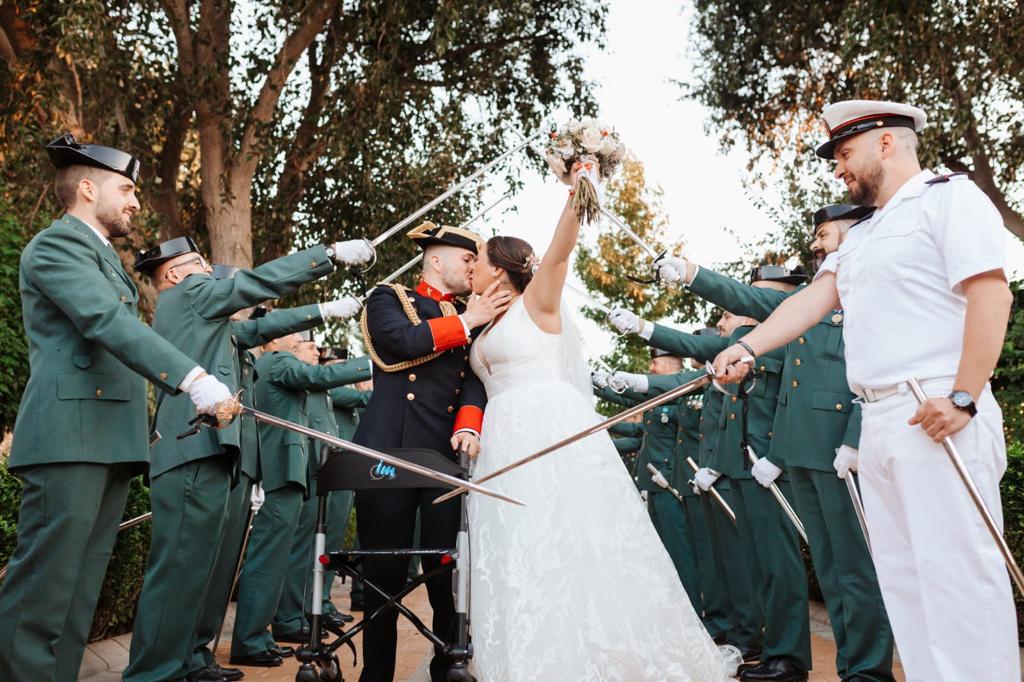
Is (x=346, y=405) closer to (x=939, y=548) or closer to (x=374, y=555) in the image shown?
(x=374, y=555)

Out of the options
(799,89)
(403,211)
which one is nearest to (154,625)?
(403,211)

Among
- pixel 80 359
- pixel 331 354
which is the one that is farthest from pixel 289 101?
pixel 80 359

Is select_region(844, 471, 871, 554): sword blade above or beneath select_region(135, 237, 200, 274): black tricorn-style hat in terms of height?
beneath

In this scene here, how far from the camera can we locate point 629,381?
29.2ft

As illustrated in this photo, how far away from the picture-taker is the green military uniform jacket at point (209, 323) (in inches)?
205

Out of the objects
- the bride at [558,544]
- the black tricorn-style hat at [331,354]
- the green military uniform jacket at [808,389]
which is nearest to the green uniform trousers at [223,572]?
the bride at [558,544]

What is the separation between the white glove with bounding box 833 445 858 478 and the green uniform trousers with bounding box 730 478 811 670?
1432 millimetres

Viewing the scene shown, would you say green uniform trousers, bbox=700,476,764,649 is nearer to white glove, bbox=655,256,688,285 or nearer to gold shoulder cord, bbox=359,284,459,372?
white glove, bbox=655,256,688,285

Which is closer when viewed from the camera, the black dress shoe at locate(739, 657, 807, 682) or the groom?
the groom

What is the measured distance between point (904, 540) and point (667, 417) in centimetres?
727

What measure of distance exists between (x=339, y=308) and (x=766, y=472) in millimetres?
3077

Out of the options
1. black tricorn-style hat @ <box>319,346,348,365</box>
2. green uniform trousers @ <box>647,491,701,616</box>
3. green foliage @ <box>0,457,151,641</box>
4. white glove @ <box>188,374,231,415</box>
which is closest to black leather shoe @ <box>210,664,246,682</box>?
green foliage @ <box>0,457,151,641</box>

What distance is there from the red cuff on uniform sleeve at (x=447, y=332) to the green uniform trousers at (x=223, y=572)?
1985 millimetres

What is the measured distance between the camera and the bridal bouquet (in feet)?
14.4
